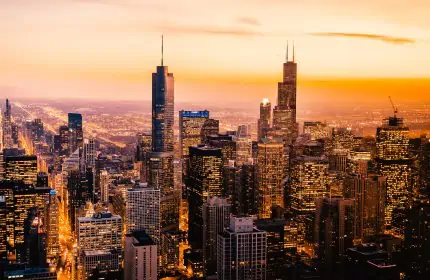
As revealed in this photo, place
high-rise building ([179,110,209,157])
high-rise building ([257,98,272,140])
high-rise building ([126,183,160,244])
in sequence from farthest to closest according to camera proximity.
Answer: high-rise building ([179,110,209,157]), high-rise building ([257,98,272,140]), high-rise building ([126,183,160,244])

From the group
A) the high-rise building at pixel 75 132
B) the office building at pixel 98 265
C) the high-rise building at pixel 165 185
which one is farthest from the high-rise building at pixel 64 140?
the office building at pixel 98 265

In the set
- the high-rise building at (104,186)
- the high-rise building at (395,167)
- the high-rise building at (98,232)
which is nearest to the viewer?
the high-rise building at (395,167)

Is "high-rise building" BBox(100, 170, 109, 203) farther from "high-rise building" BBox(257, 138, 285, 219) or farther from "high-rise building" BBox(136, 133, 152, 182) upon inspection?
"high-rise building" BBox(257, 138, 285, 219)

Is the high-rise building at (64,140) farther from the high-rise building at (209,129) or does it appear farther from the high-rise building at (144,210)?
the high-rise building at (209,129)

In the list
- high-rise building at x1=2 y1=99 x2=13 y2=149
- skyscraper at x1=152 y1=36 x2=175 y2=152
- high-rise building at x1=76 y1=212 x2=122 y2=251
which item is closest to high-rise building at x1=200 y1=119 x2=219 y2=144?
skyscraper at x1=152 y1=36 x2=175 y2=152

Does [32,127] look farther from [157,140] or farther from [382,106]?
[382,106]

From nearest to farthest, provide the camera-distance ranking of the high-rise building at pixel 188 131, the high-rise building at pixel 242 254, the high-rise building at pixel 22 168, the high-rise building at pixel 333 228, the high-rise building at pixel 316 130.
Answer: the high-rise building at pixel 242 254 < the high-rise building at pixel 333 228 < the high-rise building at pixel 316 130 < the high-rise building at pixel 22 168 < the high-rise building at pixel 188 131

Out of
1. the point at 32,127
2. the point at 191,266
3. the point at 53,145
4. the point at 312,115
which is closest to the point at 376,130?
the point at 312,115
